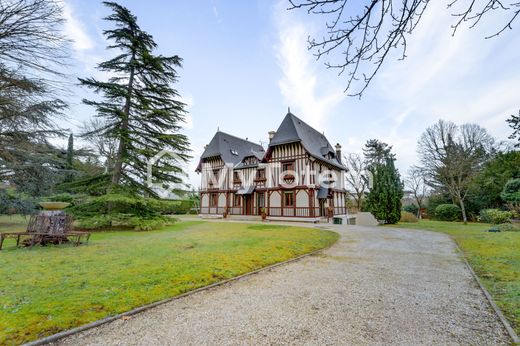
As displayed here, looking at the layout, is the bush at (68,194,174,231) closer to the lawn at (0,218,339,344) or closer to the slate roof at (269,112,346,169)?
the lawn at (0,218,339,344)

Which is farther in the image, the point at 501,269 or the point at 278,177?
the point at 278,177

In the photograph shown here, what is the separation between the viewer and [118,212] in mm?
12445

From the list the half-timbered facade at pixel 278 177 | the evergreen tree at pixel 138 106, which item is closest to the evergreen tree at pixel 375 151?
the half-timbered facade at pixel 278 177

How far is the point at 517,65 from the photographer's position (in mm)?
2986

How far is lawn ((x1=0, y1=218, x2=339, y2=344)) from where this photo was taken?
277 centimetres

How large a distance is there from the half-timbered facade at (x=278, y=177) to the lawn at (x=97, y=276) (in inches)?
462

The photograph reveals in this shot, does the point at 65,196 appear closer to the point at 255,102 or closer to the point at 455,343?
the point at 255,102

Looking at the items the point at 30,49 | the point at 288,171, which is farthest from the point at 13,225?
the point at 288,171

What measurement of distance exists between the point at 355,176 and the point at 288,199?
17086 mm

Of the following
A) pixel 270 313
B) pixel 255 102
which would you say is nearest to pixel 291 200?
pixel 255 102

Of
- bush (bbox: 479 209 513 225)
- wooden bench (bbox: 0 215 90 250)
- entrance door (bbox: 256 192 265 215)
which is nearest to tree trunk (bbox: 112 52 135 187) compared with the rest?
wooden bench (bbox: 0 215 90 250)

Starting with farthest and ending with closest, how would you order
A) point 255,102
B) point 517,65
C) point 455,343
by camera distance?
point 255,102
point 517,65
point 455,343

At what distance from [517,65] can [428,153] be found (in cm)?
2576

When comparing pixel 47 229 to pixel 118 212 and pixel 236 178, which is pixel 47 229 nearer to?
pixel 118 212
